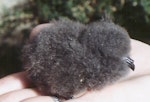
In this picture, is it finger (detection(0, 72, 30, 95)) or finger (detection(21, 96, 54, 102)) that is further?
finger (detection(0, 72, 30, 95))

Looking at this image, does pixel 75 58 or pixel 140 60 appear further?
pixel 140 60

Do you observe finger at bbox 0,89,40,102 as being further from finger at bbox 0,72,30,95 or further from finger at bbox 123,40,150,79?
finger at bbox 123,40,150,79

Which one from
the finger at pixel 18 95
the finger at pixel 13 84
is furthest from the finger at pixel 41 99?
the finger at pixel 13 84

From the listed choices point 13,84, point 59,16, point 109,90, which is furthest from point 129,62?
point 59,16

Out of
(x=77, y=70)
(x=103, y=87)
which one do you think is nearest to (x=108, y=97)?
(x=103, y=87)

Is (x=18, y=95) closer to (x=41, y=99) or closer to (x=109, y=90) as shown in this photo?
(x=41, y=99)

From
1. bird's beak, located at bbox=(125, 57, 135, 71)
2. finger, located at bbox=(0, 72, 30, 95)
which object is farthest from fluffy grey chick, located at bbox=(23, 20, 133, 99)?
finger, located at bbox=(0, 72, 30, 95)
